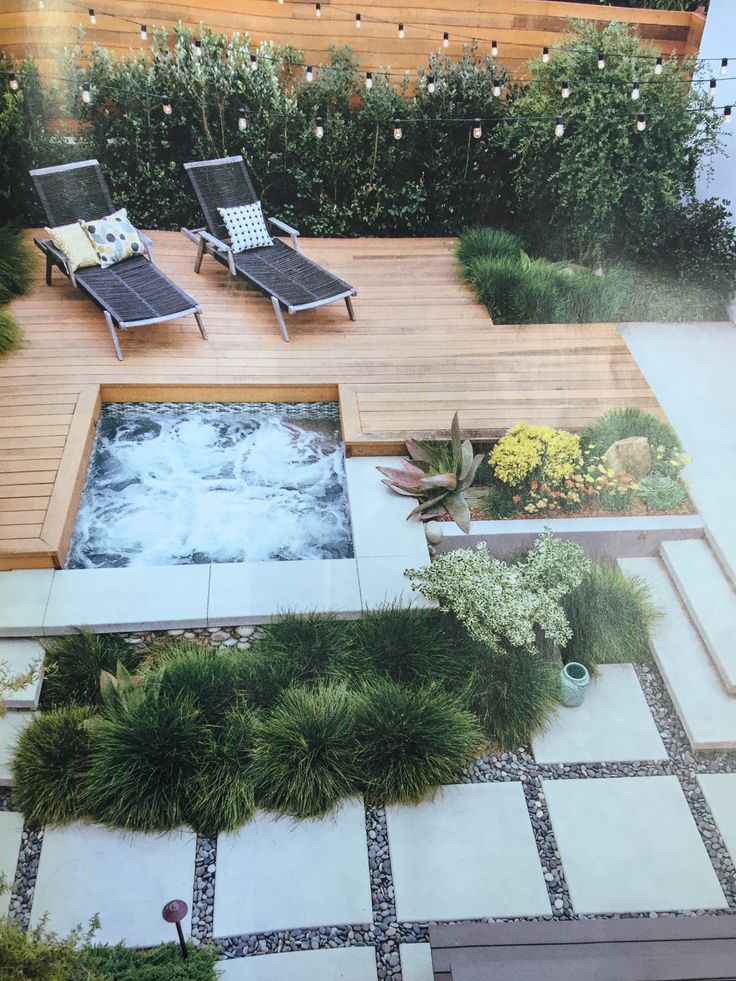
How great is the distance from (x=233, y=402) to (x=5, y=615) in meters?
1.67

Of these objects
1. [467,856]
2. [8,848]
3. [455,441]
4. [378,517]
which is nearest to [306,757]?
[467,856]

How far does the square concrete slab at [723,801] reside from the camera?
2861 millimetres

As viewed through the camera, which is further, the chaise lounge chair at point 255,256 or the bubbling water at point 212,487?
the chaise lounge chair at point 255,256

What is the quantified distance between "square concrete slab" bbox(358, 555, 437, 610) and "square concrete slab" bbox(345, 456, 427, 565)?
0.04 m

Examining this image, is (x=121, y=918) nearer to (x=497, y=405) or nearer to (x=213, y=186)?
(x=497, y=405)

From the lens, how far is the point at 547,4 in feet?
13.9

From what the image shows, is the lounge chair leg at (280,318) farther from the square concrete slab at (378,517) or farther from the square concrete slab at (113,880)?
the square concrete slab at (113,880)

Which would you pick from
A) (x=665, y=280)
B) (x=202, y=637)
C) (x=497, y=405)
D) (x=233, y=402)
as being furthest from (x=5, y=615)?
(x=665, y=280)

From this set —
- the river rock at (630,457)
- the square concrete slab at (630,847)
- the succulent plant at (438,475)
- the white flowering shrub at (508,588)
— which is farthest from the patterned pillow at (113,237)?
the square concrete slab at (630,847)

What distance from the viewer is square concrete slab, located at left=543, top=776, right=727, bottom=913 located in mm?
2682

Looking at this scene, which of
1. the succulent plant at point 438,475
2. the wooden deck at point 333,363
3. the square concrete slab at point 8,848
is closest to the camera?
the square concrete slab at point 8,848

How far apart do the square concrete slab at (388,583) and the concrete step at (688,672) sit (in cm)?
93

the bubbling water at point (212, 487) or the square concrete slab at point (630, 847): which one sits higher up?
the bubbling water at point (212, 487)

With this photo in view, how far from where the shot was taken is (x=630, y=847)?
2812 millimetres
